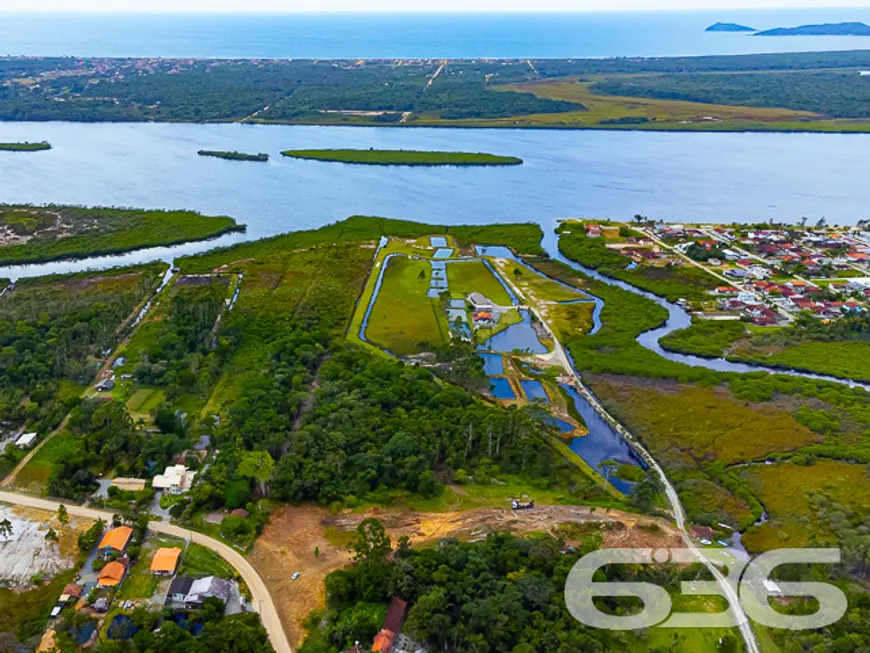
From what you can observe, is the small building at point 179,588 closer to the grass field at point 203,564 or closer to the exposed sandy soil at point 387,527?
the grass field at point 203,564

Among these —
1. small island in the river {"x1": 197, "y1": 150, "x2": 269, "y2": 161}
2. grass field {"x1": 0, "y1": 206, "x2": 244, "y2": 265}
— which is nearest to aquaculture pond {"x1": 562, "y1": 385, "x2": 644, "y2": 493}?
grass field {"x1": 0, "y1": 206, "x2": 244, "y2": 265}

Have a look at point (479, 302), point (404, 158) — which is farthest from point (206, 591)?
point (404, 158)

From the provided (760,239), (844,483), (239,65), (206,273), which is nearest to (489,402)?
(844,483)

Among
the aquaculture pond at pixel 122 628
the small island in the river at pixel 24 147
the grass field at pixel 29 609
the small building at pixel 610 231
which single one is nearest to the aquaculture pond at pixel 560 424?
the aquaculture pond at pixel 122 628

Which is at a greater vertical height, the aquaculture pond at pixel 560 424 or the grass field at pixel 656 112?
the grass field at pixel 656 112

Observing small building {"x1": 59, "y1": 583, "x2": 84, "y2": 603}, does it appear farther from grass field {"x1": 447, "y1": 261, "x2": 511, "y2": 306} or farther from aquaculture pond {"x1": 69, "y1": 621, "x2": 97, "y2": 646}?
grass field {"x1": 447, "y1": 261, "x2": 511, "y2": 306}
